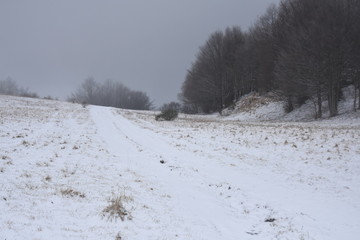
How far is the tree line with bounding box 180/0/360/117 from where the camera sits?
29.5m

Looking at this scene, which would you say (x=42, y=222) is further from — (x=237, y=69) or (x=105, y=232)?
(x=237, y=69)

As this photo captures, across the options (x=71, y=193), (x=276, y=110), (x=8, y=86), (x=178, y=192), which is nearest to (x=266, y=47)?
(x=276, y=110)

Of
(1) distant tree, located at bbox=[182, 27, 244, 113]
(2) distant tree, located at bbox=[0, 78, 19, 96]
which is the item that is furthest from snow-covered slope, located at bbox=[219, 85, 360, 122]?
(2) distant tree, located at bbox=[0, 78, 19, 96]

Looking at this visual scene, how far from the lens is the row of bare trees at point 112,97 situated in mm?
132250

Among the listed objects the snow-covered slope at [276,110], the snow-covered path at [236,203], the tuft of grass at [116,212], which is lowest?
the snow-covered path at [236,203]

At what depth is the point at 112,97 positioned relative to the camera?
463 feet

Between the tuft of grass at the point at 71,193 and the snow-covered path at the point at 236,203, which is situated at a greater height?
the tuft of grass at the point at 71,193

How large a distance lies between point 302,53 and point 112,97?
120313mm

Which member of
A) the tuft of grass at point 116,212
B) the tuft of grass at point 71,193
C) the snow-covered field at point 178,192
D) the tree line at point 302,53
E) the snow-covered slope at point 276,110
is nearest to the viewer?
the snow-covered field at point 178,192

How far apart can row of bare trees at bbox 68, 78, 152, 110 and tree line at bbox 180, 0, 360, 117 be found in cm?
7824

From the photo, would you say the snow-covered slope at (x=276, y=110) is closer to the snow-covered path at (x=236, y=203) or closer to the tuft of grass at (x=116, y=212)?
the snow-covered path at (x=236, y=203)

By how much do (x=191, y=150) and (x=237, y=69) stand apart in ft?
157

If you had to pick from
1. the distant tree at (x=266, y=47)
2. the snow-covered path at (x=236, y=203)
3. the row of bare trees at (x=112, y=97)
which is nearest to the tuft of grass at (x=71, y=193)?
the snow-covered path at (x=236, y=203)

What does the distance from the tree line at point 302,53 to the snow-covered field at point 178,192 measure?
2065cm
